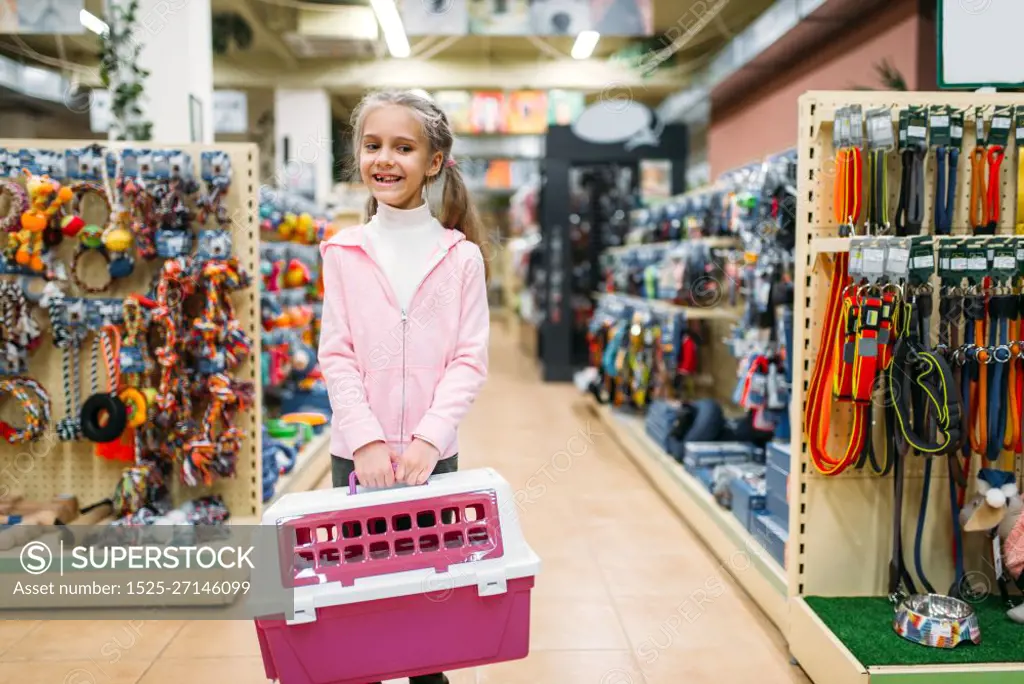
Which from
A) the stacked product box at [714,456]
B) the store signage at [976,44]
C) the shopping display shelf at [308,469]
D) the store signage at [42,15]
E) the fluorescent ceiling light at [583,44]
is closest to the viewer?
the store signage at [976,44]

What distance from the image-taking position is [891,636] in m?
2.32

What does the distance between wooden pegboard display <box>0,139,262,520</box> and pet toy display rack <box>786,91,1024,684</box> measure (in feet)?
6.55

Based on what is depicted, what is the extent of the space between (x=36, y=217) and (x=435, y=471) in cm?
203

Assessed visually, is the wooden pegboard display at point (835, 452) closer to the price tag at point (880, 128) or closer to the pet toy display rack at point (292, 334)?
the price tag at point (880, 128)

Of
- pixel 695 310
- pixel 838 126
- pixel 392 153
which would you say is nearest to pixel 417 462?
pixel 392 153

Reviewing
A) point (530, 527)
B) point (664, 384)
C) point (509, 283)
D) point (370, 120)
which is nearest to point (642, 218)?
point (664, 384)

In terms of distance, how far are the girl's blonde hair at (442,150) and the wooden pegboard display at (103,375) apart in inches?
58.2

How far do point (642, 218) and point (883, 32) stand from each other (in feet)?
8.74

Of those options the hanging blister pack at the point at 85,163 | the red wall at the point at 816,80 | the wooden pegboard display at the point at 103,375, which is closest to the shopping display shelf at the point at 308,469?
the wooden pegboard display at the point at 103,375

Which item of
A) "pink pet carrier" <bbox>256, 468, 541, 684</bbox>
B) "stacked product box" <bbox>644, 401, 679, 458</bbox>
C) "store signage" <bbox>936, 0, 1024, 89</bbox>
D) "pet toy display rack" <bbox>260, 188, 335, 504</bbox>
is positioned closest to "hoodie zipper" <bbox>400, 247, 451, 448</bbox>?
"pink pet carrier" <bbox>256, 468, 541, 684</bbox>

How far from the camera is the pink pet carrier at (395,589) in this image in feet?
4.71

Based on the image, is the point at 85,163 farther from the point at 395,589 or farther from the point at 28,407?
the point at 395,589

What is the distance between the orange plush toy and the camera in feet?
9.71

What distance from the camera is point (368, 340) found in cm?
169
